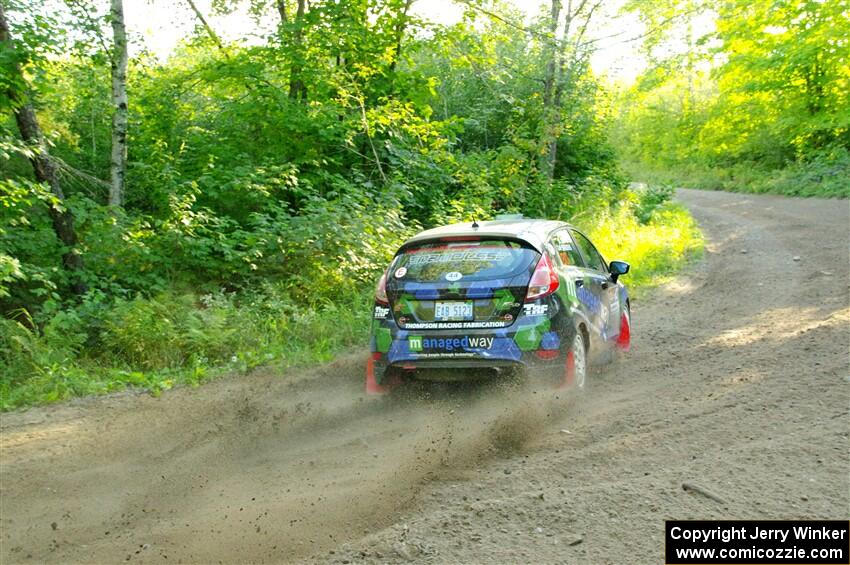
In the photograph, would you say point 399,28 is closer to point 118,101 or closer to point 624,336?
point 118,101

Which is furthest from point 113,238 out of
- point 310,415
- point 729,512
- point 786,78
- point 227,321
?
point 786,78

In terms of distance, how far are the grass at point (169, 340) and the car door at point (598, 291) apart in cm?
296

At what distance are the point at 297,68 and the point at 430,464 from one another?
11204 millimetres

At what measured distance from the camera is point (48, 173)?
10289 millimetres

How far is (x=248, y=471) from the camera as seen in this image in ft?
16.9

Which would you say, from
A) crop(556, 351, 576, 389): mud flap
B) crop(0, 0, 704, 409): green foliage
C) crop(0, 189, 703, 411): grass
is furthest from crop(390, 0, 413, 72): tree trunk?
crop(556, 351, 576, 389): mud flap

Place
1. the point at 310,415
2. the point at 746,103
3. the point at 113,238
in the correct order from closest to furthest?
the point at 310,415, the point at 113,238, the point at 746,103

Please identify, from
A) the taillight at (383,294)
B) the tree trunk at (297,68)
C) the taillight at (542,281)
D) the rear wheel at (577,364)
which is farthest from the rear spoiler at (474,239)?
the tree trunk at (297,68)

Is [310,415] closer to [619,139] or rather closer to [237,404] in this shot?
[237,404]

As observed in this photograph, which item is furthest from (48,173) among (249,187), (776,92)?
(776,92)

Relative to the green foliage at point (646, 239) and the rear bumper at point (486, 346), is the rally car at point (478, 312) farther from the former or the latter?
the green foliage at point (646, 239)

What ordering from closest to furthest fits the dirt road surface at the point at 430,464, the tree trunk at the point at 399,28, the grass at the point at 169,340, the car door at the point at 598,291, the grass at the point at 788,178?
1. the dirt road surface at the point at 430,464
2. the car door at the point at 598,291
3. the grass at the point at 169,340
4. the tree trunk at the point at 399,28
5. the grass at the point at 788,178

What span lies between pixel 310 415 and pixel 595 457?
8.33ft

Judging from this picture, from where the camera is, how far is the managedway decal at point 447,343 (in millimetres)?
6281
